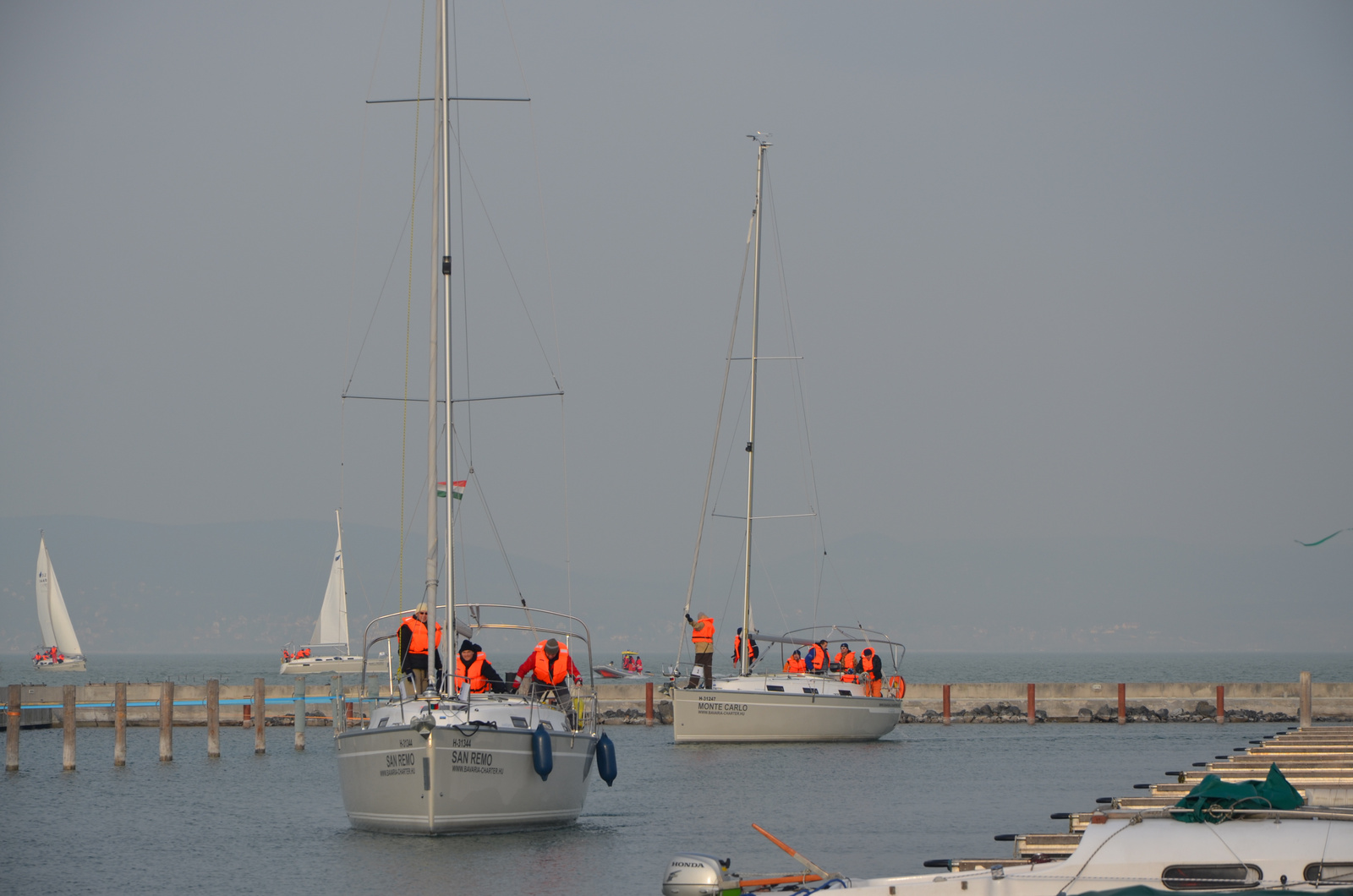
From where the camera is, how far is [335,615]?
88.1 meters

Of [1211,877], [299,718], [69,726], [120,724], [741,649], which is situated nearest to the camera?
[1211,877]

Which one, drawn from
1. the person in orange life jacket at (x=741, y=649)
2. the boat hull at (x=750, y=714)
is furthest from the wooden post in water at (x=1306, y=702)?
the person in orange life jacket at (x=741, y=649)

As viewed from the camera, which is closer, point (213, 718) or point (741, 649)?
point (213, 718)

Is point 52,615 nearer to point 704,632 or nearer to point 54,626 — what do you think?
point 54,626

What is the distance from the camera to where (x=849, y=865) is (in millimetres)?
18406

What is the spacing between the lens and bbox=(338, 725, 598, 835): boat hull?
62.5ft

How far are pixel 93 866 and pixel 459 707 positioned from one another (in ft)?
18.4

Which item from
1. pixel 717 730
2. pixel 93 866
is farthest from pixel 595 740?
pixel 717 730

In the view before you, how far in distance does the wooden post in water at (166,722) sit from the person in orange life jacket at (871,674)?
1685 cm

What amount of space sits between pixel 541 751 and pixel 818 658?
64.4ft

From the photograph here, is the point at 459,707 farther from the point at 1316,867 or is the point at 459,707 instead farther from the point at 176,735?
the point at 176,735

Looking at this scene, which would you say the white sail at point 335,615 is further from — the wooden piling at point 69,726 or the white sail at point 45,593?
the wooden piling at point 69,726

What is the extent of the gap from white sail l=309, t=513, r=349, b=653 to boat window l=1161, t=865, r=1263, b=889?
76.5 metres

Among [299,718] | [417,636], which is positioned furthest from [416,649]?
[299,718]
